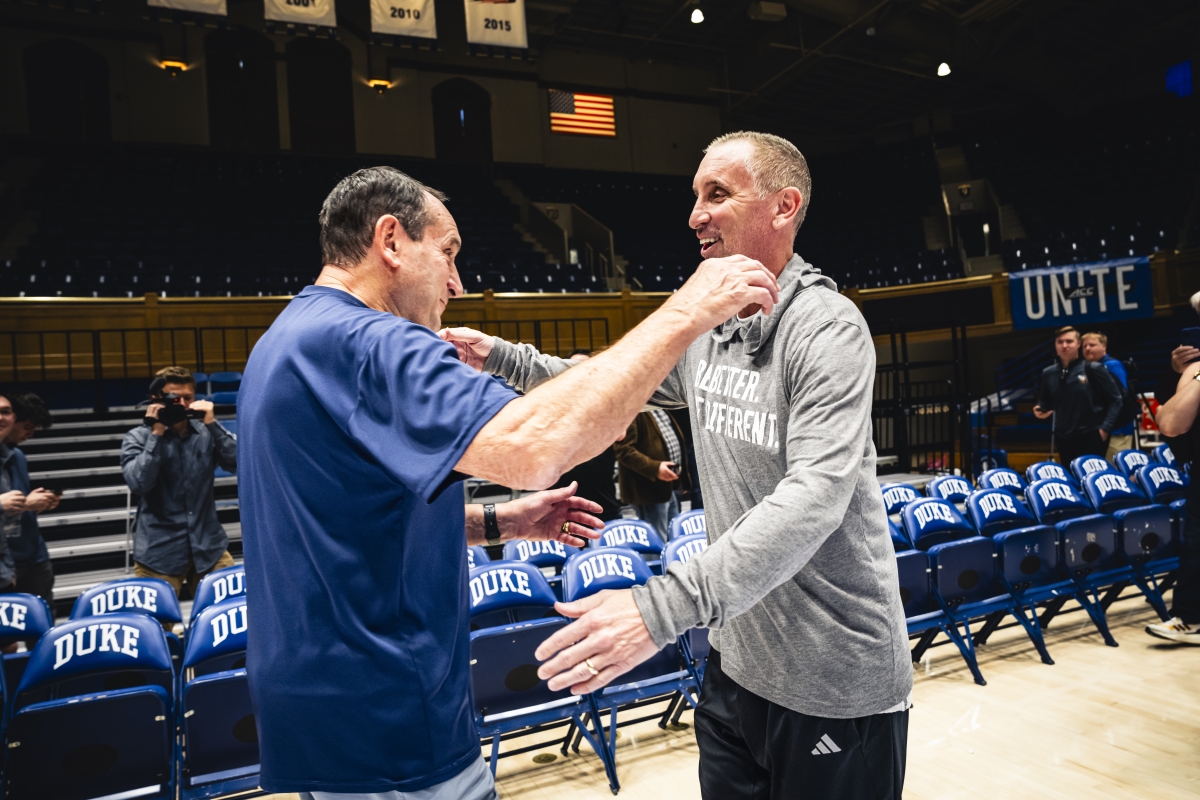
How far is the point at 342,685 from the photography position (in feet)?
3.89

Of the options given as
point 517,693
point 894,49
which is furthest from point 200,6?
point 894,49

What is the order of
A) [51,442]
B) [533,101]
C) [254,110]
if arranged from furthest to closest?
[533,101], [254,110], [51,442]

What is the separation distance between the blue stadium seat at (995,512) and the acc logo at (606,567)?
2770 millimetres

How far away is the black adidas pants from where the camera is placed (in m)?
1.51

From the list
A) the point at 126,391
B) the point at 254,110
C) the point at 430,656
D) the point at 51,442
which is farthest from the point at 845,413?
the point at 254,110

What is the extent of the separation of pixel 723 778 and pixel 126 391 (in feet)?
37.0

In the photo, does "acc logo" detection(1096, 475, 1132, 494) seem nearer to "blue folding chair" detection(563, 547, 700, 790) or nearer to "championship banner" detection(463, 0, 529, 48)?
"blue folding chair" detection(563, 547, 700, 790)

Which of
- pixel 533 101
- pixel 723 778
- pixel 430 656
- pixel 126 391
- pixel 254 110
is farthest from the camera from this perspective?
pixel 533 101

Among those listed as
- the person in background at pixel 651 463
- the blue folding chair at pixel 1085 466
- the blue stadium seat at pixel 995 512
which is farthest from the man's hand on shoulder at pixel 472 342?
the blue folding chair at pixel 1085 466

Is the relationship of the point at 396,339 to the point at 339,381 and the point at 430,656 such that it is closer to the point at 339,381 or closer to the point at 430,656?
the point at 339,381

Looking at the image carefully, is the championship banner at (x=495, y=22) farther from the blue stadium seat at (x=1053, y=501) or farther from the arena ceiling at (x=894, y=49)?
the blue stadium seat at (x=1053, y=501)

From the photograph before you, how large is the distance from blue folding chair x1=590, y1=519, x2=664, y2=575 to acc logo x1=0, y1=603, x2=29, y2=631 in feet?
9.59

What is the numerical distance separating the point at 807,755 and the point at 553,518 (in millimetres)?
723

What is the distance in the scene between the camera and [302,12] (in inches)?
385
